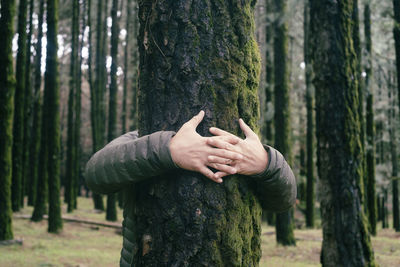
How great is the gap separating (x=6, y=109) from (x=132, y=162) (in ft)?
26.9

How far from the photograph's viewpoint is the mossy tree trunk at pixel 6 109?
8773mm

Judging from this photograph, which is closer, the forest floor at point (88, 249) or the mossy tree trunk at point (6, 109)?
the forest floor at point (88, 249)

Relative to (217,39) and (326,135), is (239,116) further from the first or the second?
(326,135)

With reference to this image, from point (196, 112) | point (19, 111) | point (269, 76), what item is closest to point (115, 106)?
point (19, 111)

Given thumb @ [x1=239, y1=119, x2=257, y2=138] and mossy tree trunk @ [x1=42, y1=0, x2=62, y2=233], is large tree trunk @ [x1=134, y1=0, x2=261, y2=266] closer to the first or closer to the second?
thumb @ [x1=239, y1=119, x2=257, y2=138]

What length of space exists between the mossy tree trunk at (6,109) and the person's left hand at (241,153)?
8.28 metres

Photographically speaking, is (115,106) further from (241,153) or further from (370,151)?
(241,153)

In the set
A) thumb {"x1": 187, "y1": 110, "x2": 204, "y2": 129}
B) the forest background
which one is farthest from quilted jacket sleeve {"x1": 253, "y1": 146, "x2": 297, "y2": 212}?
the forest background

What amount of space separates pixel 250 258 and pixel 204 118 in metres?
0.86

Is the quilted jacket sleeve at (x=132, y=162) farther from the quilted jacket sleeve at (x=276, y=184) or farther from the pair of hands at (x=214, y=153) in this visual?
the quilted jacket sleeve at (x=276, y=184)

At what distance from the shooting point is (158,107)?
2189mm

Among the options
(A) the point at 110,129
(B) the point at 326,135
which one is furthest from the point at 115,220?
(B) the point at 326,135

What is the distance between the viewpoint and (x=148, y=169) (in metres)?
2.00

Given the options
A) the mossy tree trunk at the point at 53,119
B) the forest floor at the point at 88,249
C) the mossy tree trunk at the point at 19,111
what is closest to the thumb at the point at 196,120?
the forest floor at the point at 88,249
